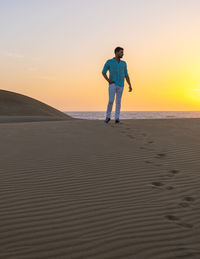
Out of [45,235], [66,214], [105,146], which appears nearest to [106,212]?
[66,214]

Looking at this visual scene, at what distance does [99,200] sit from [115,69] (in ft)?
18.6

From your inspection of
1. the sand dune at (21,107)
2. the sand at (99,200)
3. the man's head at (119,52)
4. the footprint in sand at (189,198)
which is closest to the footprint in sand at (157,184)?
the sand at (99,200)

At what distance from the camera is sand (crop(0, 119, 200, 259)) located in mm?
2580

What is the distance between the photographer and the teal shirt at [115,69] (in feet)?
28.1

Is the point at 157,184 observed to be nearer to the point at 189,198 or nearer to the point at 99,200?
the point at 189,198

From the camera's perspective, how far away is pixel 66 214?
10.4 feet

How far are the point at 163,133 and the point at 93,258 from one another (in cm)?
660

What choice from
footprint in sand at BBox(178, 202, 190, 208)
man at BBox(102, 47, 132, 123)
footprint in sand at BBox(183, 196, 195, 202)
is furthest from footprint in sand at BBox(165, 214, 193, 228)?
man at BBox(102, 47, 132, 123)

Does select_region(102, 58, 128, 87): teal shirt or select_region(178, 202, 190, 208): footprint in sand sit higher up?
select_region(102, 58, 128, 87): teal shirt

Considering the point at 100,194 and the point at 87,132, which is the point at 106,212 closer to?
the point at 100,194

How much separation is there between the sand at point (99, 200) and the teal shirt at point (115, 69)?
8.09 feet

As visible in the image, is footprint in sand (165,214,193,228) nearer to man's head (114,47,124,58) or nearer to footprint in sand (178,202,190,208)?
footprint in sand (178,202,190,208)

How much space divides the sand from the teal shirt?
2467 millimetres

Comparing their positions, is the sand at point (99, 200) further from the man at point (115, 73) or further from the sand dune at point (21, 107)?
the sand dune at point (21, 107)
